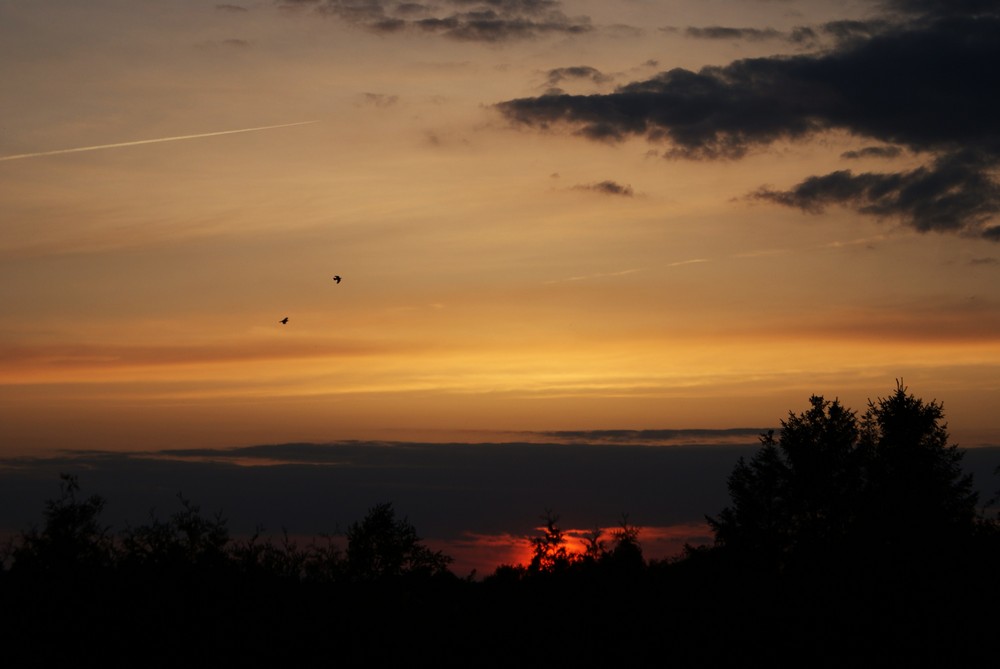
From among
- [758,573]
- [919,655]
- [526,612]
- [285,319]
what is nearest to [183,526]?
[285,319]

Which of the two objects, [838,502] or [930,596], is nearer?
[930,596]

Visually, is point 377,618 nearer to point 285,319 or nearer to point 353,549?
point 285,319

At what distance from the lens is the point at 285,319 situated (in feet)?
131

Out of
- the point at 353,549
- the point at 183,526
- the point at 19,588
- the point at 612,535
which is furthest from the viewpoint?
the point at 353,549

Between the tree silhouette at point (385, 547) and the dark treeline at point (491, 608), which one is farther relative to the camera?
the tree silhouette at point (385, 547)

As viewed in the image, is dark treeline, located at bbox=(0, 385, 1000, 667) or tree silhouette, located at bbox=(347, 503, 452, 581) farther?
tree silhouette, located at bbox=(347, 503, 452, 581)

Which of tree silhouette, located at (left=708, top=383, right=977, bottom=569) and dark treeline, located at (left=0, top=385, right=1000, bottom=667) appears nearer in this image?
dark treeline, located at (left=0, top=385, right=1000, bottom=667)

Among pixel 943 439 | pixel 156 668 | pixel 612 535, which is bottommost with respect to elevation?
pixel 156 668

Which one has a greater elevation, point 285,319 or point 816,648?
point 285,319

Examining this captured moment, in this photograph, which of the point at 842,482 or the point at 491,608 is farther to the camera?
the point at 842,482

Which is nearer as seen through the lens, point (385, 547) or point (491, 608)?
point (491, 608)

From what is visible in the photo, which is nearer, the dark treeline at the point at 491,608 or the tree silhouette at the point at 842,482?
the dark treeline at the point at 491,608

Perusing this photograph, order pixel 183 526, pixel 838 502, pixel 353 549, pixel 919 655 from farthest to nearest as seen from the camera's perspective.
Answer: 1. pixel 838 502
2. pixel 353 549
3. pixel 183 526
4. pixel 919 655

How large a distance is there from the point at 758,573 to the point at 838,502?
1157 inches
